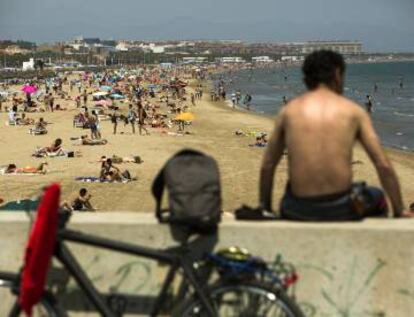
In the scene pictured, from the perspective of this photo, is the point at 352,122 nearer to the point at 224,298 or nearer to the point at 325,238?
the point at 325,238

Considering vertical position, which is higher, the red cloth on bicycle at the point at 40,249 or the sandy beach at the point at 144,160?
the red cloth on bicycle at the point at 40,249

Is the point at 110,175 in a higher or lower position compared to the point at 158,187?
lower

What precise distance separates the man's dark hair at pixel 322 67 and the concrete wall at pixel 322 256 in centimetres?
76

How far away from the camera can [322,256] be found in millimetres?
3326

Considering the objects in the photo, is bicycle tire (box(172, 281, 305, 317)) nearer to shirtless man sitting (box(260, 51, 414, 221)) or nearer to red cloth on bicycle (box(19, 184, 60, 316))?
shirtless man sitting (box(260, 51, 414, 221))

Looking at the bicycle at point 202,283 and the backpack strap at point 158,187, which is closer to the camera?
the bicycle at point 202,283

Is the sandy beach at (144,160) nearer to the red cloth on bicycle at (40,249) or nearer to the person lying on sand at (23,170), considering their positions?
the person lying on sand at (23,170)

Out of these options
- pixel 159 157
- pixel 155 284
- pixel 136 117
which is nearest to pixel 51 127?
pixel 136 117

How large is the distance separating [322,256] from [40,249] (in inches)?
56.4

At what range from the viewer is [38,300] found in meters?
2.99

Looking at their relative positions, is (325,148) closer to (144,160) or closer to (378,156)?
(378,156)

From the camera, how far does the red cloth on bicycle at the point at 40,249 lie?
282 centimetres

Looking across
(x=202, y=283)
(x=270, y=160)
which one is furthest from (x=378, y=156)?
(x=202, y=283)

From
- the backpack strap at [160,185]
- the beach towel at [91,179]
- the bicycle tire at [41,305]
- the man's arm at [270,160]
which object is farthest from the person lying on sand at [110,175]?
the bicycle tire at [41,305]
